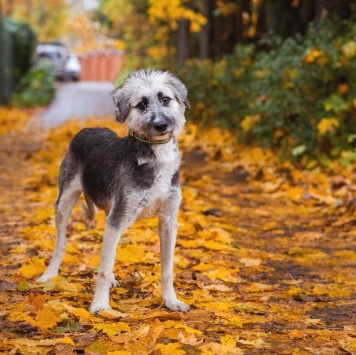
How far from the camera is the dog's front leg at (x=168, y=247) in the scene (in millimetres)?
4367

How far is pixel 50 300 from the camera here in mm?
4500

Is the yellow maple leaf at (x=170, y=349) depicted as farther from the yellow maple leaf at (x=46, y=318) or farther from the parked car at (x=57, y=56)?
the parked car at (x=57, y=56)

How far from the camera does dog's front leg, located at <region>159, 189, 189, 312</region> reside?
14.3 feet

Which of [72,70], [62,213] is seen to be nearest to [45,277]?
[62,213]

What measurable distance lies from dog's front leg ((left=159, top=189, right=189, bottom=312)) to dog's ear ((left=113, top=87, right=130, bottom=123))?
598mm

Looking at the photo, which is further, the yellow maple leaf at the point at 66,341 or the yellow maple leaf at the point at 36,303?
the yellow maple leaf at the point at 36,303

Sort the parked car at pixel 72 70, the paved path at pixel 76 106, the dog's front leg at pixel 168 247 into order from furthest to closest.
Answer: the parked car at pixel 72 70 → the paved path at pixel 76 106 → the dog's front leg at pixel 168 247

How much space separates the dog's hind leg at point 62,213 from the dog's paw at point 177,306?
1053 mm

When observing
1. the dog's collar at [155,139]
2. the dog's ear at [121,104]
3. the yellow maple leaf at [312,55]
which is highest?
the yellow maple leaf at [312,55]

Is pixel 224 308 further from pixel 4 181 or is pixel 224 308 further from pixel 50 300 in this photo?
pixel 4 181

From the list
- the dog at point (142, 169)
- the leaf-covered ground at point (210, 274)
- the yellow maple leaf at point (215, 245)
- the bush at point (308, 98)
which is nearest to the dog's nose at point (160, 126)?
the dog at point (142, 169)

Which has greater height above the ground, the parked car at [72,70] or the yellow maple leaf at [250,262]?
the parked car at [72,70]

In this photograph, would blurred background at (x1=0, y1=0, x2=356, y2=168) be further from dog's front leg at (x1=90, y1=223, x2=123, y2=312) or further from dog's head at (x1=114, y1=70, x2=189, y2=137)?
dog's front leg at (x1=90, y1=223, x2=123, y2=312)

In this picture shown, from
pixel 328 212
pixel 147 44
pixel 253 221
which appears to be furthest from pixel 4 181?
pixel 147 44
